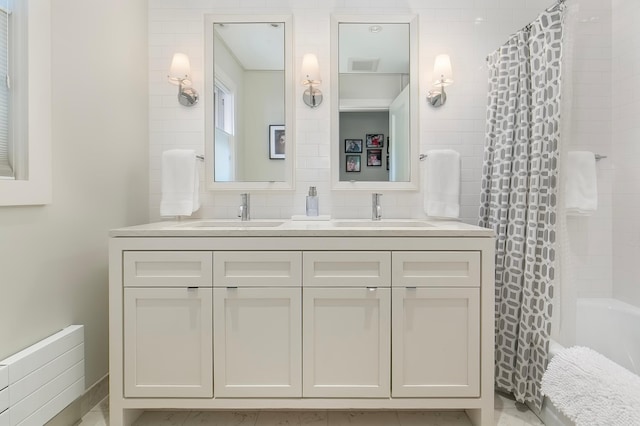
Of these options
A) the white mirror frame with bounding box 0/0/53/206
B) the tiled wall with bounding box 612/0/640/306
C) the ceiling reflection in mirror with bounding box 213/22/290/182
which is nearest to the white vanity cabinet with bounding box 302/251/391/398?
the ceiling reflection in mirror with bounding box 213/22/290/182

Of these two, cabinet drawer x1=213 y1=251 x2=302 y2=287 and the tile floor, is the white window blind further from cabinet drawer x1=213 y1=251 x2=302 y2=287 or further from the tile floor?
the tile floor

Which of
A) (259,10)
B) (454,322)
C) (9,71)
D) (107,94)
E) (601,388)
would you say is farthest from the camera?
(259,10)

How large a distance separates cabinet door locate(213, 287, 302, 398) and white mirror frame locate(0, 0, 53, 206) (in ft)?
2.63

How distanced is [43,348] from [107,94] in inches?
48.0

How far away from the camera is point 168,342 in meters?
1.60

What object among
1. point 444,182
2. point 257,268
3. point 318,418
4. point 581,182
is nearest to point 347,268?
point 257,268

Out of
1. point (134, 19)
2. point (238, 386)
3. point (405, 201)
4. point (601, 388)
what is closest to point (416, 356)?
point (601, 388)

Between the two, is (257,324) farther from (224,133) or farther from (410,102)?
(410,102)

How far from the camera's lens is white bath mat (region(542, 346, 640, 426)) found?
3.86 ft

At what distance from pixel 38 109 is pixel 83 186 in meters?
0.39

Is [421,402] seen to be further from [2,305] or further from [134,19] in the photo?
[134,19]

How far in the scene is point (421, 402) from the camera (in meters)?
1.60

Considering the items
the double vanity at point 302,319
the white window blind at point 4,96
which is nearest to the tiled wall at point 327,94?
the double vanity at point 302,319

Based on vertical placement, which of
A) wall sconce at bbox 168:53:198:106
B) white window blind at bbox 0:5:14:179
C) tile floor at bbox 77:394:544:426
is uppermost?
wall sconce at bbox 168:53:198:106
